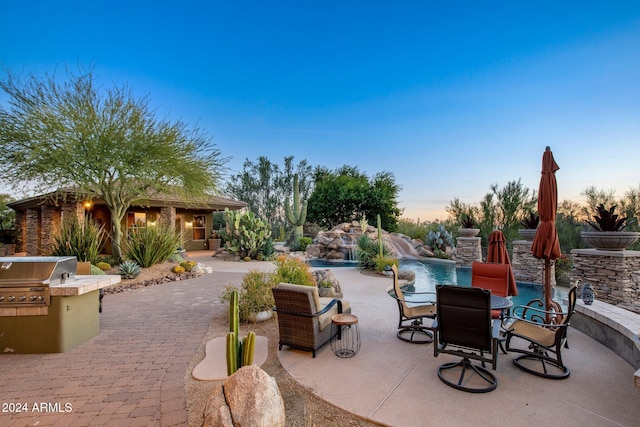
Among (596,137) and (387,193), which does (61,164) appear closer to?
(596,137)

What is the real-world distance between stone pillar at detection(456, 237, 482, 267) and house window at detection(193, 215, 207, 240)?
14.4 m

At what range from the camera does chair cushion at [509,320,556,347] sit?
3330 millimetres

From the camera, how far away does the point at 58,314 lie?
3.95 m

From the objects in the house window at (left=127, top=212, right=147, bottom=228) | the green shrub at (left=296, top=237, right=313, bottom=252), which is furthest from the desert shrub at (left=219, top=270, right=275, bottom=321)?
the green shrub at (left=296, top=237, right=313, bottom=252)

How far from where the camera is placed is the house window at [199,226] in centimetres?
1805

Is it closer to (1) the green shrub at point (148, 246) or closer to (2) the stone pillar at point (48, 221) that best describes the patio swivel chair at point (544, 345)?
(1) the green shrub at point (148, 246)

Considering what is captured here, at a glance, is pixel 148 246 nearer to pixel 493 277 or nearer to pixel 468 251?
pixel 493 277

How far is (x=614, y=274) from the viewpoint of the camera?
6.60 m

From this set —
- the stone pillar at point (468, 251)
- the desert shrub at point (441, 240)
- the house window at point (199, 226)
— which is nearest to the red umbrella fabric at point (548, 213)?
the stone pillar at point (468, 251)

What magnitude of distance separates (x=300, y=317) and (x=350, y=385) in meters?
1.04

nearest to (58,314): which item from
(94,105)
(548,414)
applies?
(548,414)

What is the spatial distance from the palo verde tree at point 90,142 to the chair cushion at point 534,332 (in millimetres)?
9962

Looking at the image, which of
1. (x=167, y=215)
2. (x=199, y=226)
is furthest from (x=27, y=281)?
(x=199, y=226)

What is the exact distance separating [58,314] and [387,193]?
75.1 ft
